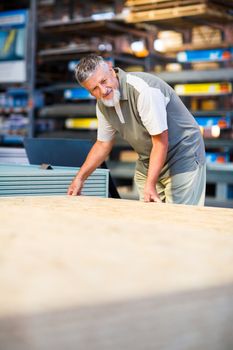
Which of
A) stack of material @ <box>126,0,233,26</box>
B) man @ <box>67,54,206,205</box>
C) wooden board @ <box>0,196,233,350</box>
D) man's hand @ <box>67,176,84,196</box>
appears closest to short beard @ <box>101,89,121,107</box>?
man @ <box>67,54,206,205</box>

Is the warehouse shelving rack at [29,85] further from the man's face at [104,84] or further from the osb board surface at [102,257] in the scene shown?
the osb board surface at [102,257]

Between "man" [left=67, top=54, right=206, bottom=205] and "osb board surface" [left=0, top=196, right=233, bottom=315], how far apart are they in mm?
1632

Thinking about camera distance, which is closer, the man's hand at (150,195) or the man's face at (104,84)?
the man's hand at (150,195)

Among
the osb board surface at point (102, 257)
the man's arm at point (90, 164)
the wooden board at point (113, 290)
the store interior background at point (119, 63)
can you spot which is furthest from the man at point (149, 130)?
the store interior background at point (119, 63)

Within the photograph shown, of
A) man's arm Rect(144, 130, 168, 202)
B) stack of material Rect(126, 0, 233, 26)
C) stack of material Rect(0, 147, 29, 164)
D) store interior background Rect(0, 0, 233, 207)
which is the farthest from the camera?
store interior background Rect(0, 0, 233, 207)

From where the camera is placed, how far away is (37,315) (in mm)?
806

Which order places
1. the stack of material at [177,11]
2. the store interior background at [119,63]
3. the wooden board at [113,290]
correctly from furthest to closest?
the store interior background at [119,63] → the stack of material at [177,11] → the wooden board at [113,290]

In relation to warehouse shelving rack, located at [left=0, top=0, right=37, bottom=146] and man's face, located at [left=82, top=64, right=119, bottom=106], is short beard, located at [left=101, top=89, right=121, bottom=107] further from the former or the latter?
warehouse shelving rack, located at [left=0, top=0, right=37, bottom=146]

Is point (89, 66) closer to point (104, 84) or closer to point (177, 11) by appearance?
point (104, 84)

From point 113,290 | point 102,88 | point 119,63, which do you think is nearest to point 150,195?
point 102,88

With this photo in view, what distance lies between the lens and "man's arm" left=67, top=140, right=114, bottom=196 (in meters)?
3.06

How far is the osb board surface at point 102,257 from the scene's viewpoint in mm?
849

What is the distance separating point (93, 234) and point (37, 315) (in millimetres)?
445

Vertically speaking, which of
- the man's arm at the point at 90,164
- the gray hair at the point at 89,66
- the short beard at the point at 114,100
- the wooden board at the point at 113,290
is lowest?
the man's arm at the point at 90,164
